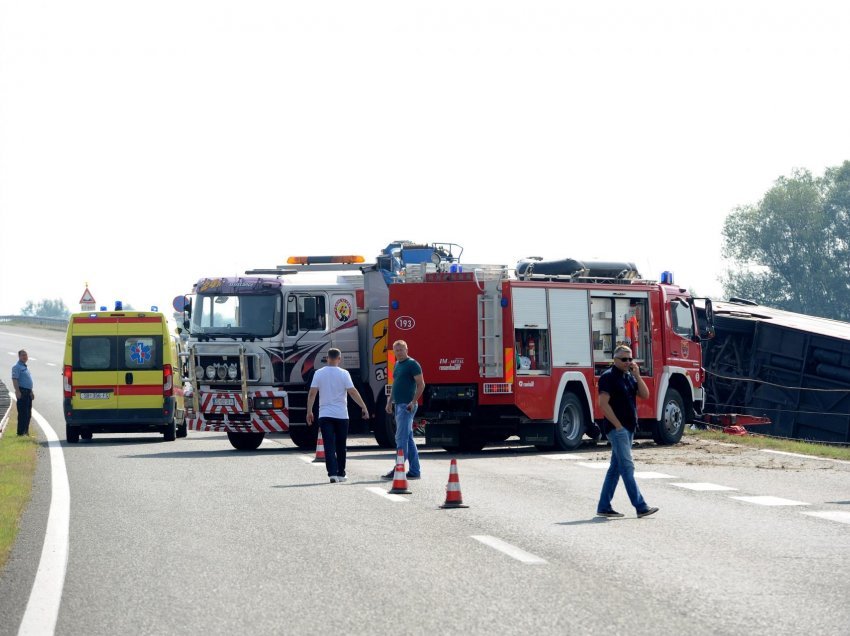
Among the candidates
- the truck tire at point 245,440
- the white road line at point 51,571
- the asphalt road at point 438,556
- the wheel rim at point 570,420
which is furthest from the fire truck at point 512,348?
the white road line at point 51,571

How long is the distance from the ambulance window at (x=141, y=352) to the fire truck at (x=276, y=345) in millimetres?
2906

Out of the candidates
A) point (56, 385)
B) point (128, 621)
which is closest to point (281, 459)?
point (128, 621)

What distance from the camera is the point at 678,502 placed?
15008 mm

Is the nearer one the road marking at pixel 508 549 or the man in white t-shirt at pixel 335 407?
the road marking at pixel 508 549

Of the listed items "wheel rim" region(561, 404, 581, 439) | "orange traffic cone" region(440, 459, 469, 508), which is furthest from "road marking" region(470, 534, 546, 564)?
"wheel rim" region(561, 404, 581, 439)

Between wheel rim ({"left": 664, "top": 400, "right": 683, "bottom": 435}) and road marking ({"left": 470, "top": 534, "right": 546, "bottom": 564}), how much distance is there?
1458cm

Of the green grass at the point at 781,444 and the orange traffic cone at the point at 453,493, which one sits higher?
the orange traffic cone at the point at 453,493

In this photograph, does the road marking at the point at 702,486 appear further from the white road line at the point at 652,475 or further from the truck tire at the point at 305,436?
the truck tire at the point at 305,436

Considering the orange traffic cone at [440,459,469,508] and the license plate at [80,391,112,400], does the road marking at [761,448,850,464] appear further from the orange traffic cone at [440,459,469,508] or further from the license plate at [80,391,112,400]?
the license plate at [80,391,112,400]

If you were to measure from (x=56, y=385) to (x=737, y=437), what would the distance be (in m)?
32.5

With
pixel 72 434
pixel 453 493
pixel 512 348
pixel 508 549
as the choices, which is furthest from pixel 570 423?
pixel 508 549

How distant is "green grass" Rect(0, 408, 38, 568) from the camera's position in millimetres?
12248

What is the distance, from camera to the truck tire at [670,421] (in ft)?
84.2

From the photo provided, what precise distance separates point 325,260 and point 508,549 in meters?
15.9
